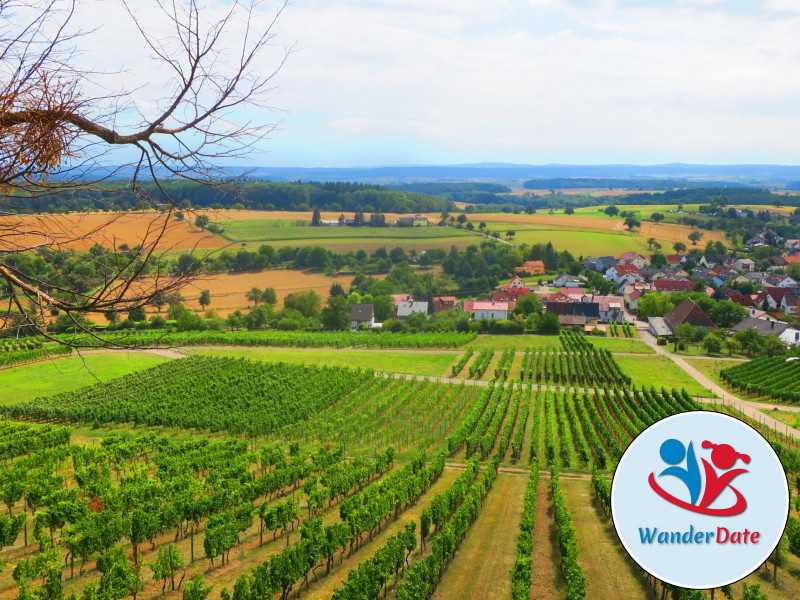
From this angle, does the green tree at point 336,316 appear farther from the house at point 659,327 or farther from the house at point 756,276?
the house at point 756,276

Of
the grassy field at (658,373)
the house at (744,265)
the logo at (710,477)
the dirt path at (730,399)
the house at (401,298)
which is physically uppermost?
the logo at (710,477)

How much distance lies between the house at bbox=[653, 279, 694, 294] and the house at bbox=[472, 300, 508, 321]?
25.0 metres

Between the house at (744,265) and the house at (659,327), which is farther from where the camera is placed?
the house at (744,265)

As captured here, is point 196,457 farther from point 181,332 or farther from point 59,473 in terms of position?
point 181,332

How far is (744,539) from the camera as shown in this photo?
6027 mm

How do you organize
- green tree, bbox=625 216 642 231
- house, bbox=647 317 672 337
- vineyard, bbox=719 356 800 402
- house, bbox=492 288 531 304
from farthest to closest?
green tree, bbox=625 216 642 231 < house, bbox=492 288 531 304 < house, bbox=647 317 672 337 < vineyard, bbox=719 356 800 402

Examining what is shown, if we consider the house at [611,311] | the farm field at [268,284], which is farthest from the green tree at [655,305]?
the farm field at [268,284]

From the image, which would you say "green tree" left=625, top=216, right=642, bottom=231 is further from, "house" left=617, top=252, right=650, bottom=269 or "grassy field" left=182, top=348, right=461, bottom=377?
"grassy field" left=182, top=348, right=461, bottom=377

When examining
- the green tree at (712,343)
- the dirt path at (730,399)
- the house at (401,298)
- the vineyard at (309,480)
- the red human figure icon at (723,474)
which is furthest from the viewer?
the house at (401,298)

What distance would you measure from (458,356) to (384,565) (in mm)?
36901

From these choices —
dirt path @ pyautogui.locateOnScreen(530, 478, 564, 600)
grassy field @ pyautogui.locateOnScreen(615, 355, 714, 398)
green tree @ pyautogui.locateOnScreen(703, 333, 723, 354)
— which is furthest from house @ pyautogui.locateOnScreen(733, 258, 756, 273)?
dirt path @ pyautogui.locateOnScreen(530, 478, 564, 600)

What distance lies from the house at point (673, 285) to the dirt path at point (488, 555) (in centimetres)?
6236

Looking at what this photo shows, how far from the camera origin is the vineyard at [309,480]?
1512 cm

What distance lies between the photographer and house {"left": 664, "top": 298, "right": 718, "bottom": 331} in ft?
189
